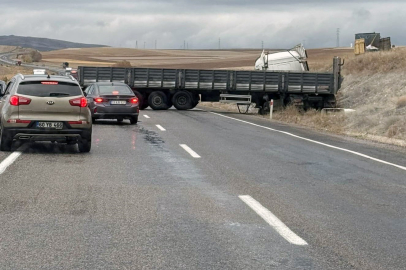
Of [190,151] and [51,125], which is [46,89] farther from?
[190,151]

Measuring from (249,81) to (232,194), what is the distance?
25.0m

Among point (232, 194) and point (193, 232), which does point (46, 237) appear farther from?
point (232, 194)

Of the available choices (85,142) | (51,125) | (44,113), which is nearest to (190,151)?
(85,142)

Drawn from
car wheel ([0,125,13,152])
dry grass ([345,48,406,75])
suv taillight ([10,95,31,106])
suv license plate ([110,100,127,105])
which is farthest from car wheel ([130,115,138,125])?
dry grass ([345,48,406,75])

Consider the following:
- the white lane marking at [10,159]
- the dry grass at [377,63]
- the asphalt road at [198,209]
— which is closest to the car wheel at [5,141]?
the white lane marking at [10,159]

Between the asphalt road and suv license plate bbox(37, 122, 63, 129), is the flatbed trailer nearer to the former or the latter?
the asphalt road

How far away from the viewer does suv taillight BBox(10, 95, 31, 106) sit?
13.1 meters

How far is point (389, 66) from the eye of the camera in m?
41.8

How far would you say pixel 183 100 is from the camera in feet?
113

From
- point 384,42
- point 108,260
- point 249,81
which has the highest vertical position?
point 384,42

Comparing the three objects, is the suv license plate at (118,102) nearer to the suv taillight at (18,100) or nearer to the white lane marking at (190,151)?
the white lane marking at (190,151)

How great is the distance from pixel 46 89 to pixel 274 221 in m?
7.48

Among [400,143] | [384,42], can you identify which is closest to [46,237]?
[400,143]

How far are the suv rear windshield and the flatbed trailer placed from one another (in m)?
20.2
